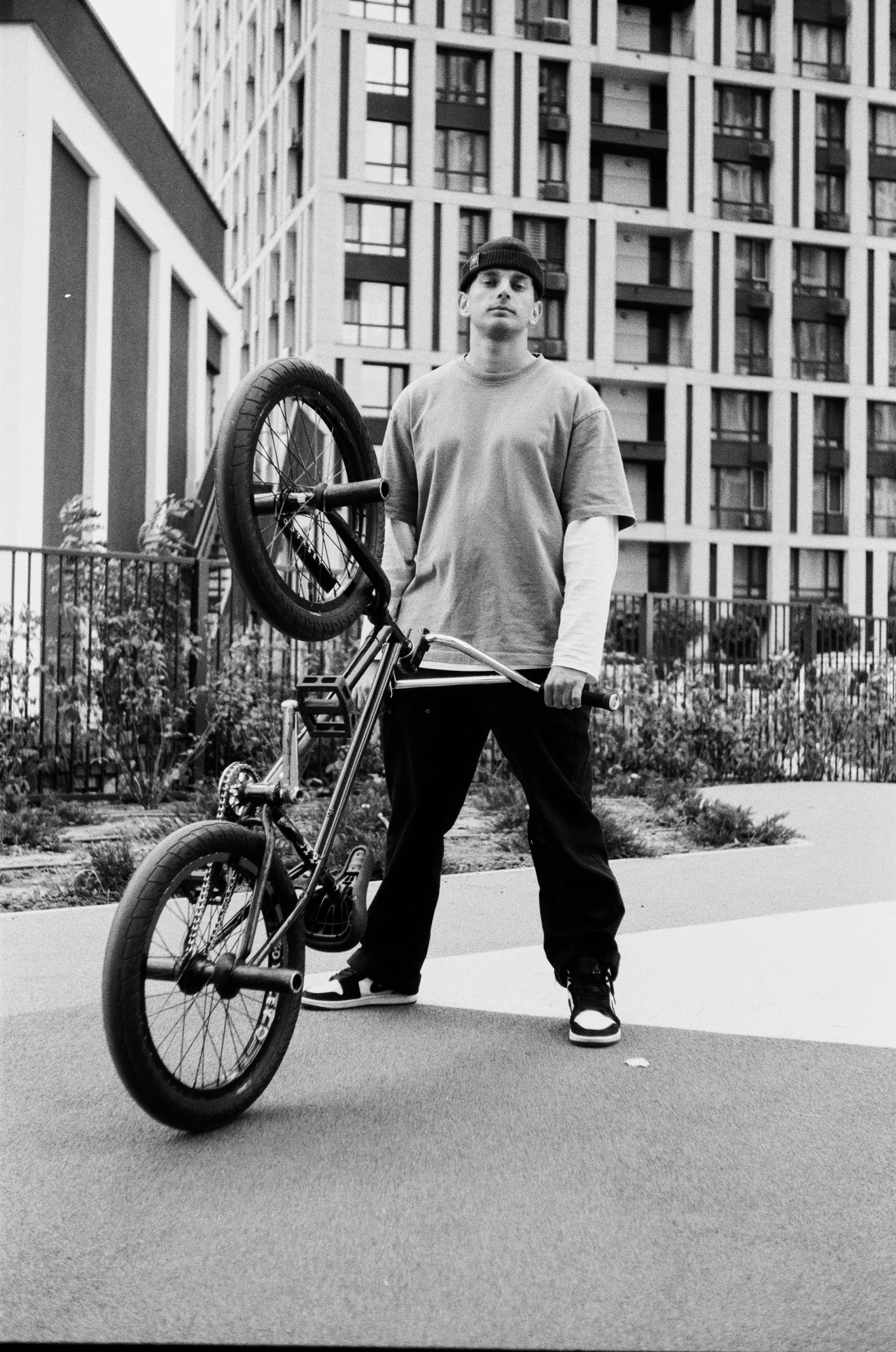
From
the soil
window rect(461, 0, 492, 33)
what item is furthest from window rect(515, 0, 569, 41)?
the soil

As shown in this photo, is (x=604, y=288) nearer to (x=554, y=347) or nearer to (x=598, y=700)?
(x=554, y=347)

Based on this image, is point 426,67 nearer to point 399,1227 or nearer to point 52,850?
point 52,850

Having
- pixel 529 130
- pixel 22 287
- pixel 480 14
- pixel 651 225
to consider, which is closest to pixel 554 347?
pixel 651 225

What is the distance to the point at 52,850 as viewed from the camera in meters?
7.22

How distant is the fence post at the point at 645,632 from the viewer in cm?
1286

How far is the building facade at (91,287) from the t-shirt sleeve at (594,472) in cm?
760

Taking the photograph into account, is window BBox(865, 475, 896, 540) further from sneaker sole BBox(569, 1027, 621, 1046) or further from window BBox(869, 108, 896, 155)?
sneaker sole BBox(569, 1027, 621, 1046)

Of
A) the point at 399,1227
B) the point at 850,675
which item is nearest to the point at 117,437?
the point at 850,675

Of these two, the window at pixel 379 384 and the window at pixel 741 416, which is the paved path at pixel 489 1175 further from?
the window at pixel 741 416

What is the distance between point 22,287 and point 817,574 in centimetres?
4061

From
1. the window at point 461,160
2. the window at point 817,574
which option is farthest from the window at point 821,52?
the window at point 817,574

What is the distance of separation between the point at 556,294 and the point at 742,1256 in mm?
45281

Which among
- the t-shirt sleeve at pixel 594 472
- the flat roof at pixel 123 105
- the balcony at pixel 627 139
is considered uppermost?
the balcony at pixel 627 139

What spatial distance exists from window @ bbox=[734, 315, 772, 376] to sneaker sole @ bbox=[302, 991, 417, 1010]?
46341 millimetres
